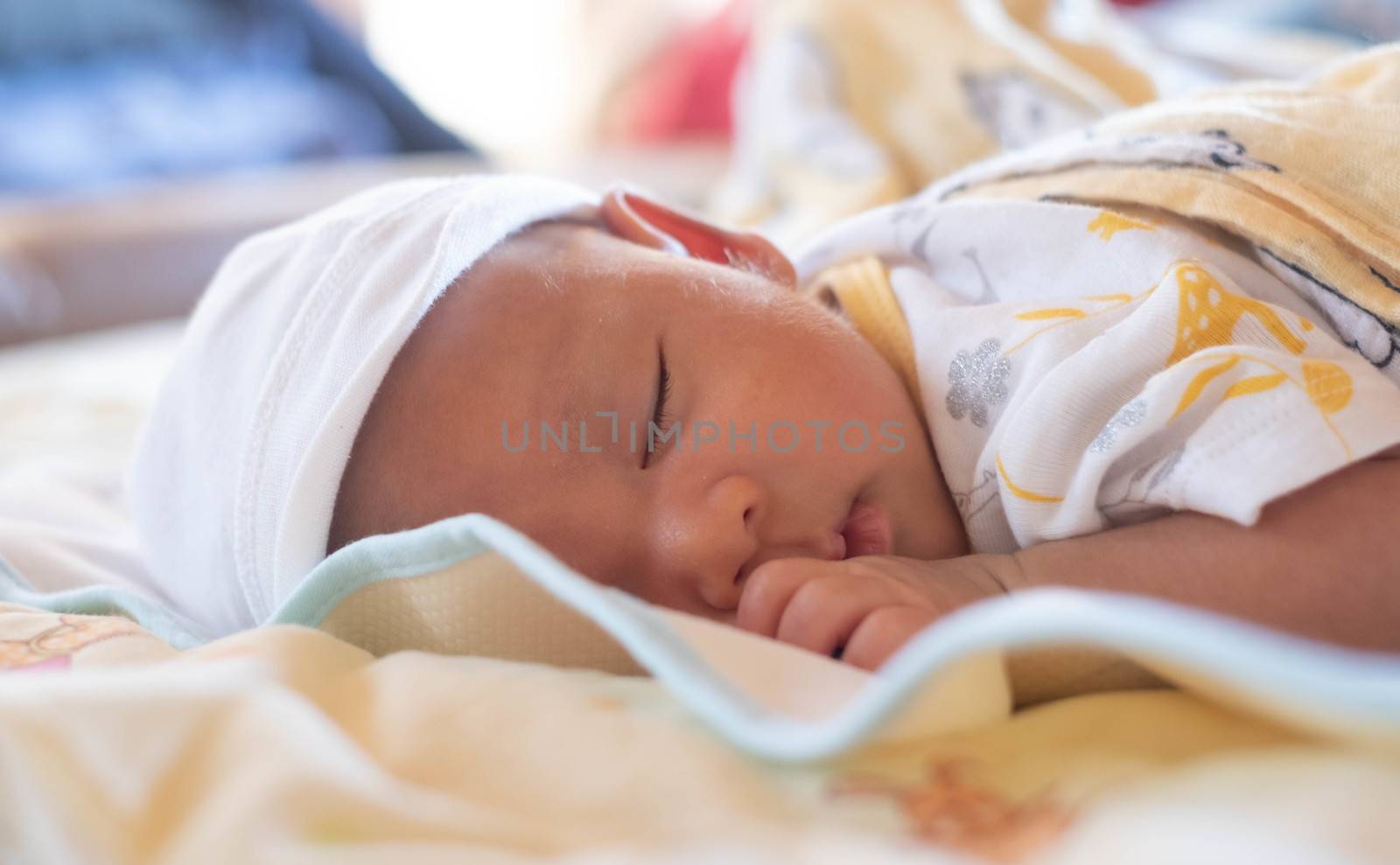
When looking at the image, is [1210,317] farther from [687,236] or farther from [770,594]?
[687,236]

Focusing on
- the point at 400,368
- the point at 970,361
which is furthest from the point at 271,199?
the point at 970,361

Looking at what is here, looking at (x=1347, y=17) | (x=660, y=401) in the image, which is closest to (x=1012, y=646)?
(x=660, y=401)

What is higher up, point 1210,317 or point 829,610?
point 1210,317

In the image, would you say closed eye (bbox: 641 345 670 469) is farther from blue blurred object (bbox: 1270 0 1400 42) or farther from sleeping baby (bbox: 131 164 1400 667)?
blue blurred object (bbox: 1270 0 1400 42)

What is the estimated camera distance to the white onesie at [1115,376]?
674 millimetres

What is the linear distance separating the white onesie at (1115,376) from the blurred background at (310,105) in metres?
0.87

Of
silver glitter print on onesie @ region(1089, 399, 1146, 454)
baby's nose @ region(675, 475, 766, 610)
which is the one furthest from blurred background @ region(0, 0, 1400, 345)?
baby's nose @ region(675, 475, 766, 610)

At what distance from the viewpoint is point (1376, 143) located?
0.85 metres

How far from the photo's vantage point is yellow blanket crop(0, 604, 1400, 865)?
0.44 meters

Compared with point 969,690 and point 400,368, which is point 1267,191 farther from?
point 400,368

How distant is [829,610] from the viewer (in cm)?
65

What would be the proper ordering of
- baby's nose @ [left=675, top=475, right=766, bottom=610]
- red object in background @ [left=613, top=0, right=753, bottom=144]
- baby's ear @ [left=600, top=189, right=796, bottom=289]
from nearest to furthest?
baby's nose @ [left=675, top=475, right=766, bottom=610] < baby's ear @ [left=600, top=189, right=796, bottom=289] < red object in background @ [left=613, top=0, right=753, bottom=144]

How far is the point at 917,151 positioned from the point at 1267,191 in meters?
0.73

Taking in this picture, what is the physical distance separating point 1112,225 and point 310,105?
267cm
